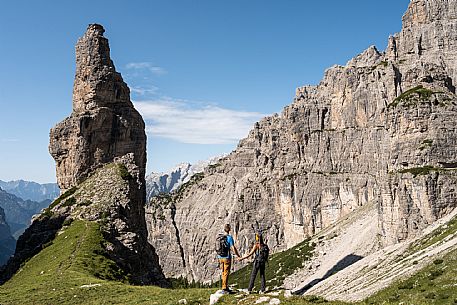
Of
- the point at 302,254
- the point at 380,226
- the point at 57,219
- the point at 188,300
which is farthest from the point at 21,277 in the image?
the point at 302,254

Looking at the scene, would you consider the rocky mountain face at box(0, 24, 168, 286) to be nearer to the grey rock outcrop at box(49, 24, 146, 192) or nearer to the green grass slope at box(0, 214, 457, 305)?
the grey rock outcrop at box(49, 24, 146, 192)

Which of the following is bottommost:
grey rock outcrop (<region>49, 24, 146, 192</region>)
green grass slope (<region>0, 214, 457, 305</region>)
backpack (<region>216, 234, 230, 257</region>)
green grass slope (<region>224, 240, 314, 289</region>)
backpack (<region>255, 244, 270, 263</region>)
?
green grass slope (<region>224, 240, 314, 289</region>)

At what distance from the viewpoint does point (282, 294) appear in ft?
61.1

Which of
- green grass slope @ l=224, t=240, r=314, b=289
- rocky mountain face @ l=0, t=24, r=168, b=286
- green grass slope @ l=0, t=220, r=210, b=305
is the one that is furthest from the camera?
green grass slope @ l=224, t=240, r=314, b=289

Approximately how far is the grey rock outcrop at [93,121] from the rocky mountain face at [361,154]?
5070 cm

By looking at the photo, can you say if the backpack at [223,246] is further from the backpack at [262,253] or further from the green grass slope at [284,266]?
the green grass slope at [284,266]

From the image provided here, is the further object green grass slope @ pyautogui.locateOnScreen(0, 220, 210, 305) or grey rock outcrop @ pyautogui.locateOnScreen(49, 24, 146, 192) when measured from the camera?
grey rock outcrop @ pyautogui.locateOnScreen(49, 24, 146, 192)

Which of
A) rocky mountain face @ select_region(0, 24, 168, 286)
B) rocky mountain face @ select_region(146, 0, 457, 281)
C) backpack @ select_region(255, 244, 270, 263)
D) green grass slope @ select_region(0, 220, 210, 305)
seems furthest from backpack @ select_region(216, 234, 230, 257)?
rocky mountain face @ select_region(146, 0, 457, 281)

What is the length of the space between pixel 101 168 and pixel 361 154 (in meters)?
97.5

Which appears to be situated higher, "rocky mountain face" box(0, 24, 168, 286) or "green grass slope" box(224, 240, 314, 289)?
"rocky mountain face" box(0, 24, 168, 286)

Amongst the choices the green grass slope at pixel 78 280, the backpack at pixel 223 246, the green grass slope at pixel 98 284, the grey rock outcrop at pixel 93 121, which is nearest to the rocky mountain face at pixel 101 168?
the grey rock outcrop at pixel 93 121

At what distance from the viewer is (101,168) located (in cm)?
6894

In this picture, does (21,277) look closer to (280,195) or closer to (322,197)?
(322,197)

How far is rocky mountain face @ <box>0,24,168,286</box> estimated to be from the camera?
50281 millimetres
